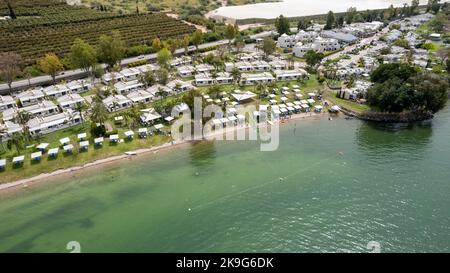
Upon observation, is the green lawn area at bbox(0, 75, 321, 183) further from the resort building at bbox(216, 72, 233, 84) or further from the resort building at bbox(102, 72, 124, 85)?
the resort building at bbox(216, 72, 233, 84)

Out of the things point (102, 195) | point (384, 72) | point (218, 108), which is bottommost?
point (102, 195)

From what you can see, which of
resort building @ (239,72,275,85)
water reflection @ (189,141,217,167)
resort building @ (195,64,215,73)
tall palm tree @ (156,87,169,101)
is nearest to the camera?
water reflection @ (189,141,217,167)

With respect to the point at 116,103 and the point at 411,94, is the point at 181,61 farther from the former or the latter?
the point at 411,94

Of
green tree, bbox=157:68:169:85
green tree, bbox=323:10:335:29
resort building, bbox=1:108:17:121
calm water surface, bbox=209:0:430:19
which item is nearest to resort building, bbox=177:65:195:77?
green tree, bbox=157:68:169:85

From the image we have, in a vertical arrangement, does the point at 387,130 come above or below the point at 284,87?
below

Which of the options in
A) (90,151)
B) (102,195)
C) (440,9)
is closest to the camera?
(102,195)

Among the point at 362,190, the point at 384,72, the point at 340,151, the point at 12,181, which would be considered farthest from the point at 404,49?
the point at 12,181

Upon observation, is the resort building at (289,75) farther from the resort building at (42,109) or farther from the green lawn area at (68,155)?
the resort building at (42,109)

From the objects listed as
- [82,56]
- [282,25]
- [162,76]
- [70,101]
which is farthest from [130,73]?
[282,25]

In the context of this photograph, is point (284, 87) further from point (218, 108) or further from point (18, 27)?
point (18, 27)
